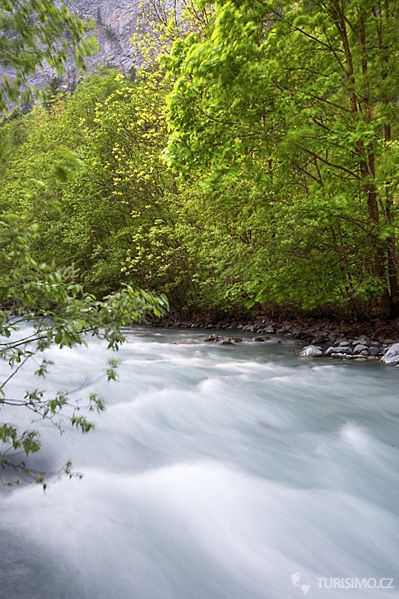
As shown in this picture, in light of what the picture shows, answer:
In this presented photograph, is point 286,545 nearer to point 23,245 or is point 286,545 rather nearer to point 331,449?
point 331,449

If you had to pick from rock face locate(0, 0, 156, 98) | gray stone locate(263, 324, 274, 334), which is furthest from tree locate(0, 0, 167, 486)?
rock face locate(0, 0, 156, 98)

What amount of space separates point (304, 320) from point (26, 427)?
904 centimetres

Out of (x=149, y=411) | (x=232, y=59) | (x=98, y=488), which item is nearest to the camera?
(x=98, y=488)

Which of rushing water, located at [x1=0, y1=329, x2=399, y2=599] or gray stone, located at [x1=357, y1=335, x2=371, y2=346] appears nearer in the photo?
rushing water, located at [x1=0, y1=329, x2=399, y2=599]

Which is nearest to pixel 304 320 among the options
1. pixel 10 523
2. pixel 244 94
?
pixel 244 94

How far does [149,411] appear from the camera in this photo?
4.87 meters

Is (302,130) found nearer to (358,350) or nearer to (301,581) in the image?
(358,350)

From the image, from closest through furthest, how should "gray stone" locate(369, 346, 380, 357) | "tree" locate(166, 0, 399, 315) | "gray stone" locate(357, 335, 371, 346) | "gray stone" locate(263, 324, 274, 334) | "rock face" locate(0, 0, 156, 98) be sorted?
"tree" locate(166, 0, 399, 315)
"gray stone" locate(369, 346, 380, 357)
"gray stone" locate(357, 335, 371, 346)
"gray stone" locate(263, 324, 274, 334)
"rock face" locate(0, 0, 156, 98)

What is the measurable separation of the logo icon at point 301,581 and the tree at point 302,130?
5.75m

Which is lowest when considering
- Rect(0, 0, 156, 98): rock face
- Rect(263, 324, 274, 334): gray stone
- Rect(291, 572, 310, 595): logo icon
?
Rect(291, 572, 310, 595): logo icon

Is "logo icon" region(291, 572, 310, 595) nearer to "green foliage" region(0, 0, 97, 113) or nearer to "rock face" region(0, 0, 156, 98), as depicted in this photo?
"green foliage" region(0, 0, 97, 113)

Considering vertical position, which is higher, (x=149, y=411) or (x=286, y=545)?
(x=149, y=411)

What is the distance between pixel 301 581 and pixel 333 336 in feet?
24.8

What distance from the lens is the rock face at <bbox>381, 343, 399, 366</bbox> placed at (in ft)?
23.4
